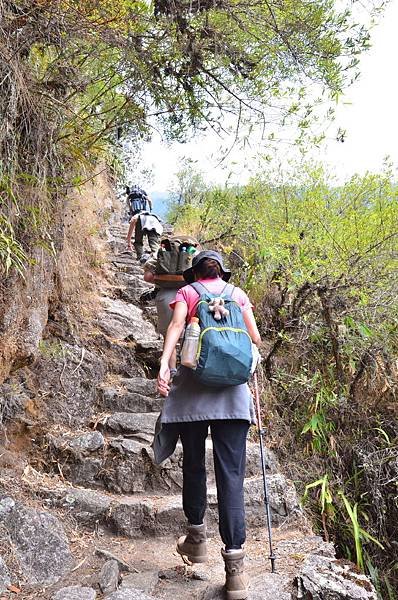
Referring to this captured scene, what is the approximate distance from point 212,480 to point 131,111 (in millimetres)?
3333

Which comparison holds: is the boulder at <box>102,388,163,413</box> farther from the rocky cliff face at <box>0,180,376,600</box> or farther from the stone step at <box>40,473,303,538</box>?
the stone step at <box>40,473,303,538</box>

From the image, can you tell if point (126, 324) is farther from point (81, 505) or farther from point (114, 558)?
point (114, 558)

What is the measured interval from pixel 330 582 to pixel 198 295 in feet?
6.57

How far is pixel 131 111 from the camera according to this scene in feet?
14.4

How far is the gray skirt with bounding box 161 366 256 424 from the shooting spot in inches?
121

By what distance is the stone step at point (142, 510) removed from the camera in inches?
159

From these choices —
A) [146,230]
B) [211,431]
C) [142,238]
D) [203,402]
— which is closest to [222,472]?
[211,431]

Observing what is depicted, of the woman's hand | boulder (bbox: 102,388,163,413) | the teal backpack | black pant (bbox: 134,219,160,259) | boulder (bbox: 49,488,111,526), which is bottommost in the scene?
boulder (bbox: 49,488,111,526)

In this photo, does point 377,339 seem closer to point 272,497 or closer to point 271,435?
point 271,435

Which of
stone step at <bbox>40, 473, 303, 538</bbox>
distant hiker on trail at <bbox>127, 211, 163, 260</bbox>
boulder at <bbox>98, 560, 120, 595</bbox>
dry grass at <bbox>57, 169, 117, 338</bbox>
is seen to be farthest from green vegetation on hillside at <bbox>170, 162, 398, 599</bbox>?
distant hiker on trail at <bbox>127, 211, 163, 260</bbox>

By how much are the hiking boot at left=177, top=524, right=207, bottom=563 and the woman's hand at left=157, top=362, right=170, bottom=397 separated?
0.95m

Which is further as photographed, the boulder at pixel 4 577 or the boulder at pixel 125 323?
the boulder at pixel 125 323

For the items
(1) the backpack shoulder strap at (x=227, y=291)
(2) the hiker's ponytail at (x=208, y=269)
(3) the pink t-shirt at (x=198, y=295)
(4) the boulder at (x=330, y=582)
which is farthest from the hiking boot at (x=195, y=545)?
(2) the hiker's ponytail at (x=208, y=269)

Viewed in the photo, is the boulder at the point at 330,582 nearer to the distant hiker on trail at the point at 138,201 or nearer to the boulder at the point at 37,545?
the boulder at the point at 37,545
